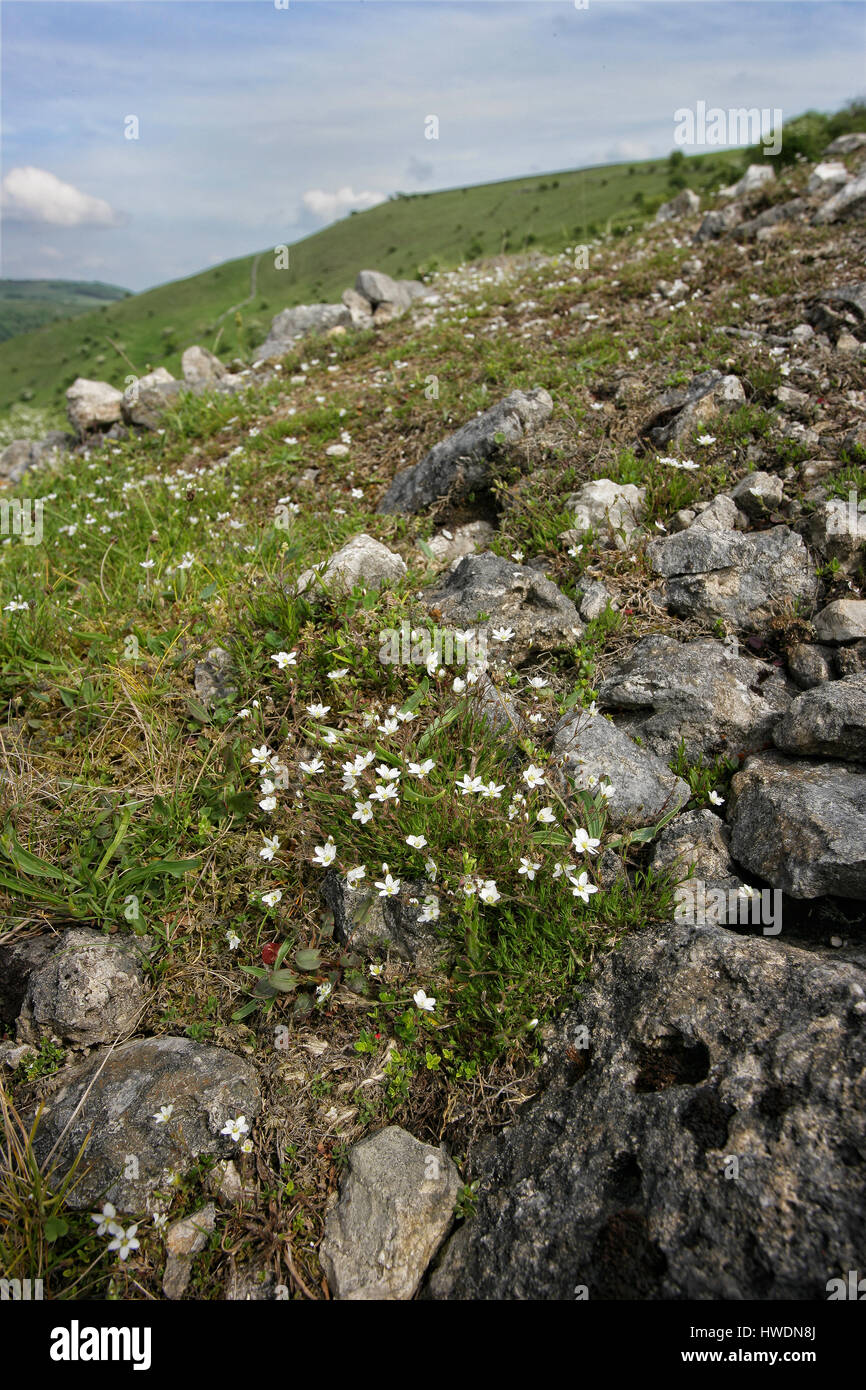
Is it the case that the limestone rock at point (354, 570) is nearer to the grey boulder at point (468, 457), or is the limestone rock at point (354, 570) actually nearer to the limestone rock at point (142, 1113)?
the grey boulder at point (468, 457)

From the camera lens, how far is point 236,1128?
2.77 meters

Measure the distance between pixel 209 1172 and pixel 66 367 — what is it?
3610cm

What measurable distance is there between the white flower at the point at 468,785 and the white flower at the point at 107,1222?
2.10 meters

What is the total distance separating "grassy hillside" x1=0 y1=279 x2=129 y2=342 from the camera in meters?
112

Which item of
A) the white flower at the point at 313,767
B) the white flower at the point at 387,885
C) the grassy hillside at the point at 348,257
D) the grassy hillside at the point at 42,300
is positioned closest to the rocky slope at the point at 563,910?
the white flower at the point at 387,885

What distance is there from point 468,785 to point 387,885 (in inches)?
23.9

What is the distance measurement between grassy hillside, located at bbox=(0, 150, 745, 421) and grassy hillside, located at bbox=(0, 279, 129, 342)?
79603 mm

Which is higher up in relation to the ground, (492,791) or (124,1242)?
(492,791)

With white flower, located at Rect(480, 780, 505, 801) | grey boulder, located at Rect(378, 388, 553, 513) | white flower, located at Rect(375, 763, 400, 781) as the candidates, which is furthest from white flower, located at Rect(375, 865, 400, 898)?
grey boulder, located at Rect(378, 388, 553, 513)

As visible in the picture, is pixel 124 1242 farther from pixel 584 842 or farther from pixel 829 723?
pixel 829 723

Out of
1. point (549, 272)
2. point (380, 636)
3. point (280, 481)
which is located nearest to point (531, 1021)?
point (380, 636)

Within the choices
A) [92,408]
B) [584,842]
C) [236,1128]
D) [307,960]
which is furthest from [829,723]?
[92,408]

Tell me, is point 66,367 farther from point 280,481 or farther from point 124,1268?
point 124,1268
